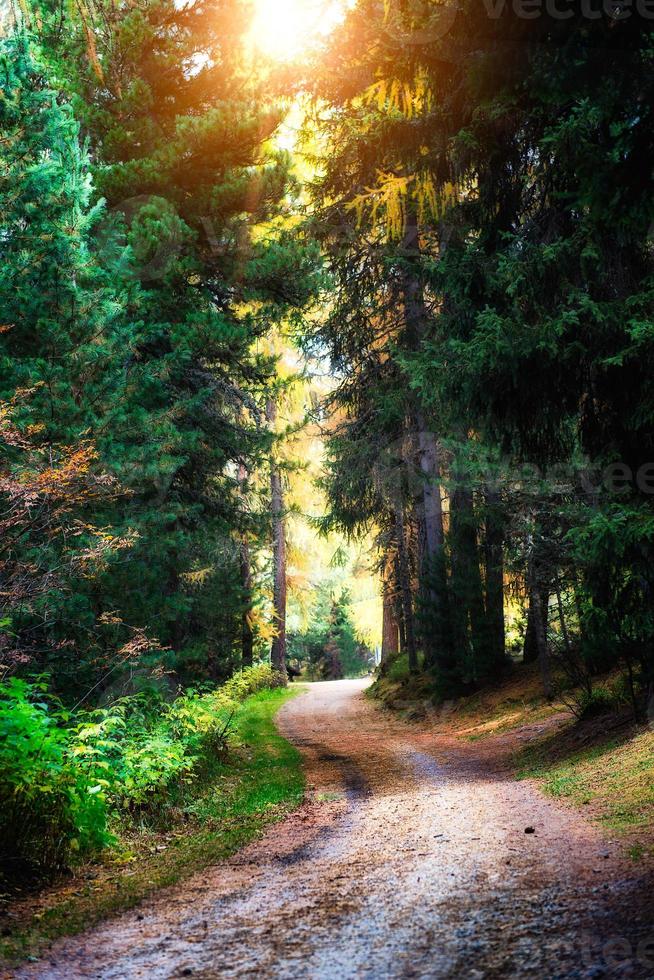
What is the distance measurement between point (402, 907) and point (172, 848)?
10.1 feet

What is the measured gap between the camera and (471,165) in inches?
359

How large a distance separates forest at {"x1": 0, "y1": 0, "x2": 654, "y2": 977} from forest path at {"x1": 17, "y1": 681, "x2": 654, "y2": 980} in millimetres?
519

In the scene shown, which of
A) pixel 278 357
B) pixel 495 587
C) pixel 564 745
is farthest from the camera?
pixel 495 587

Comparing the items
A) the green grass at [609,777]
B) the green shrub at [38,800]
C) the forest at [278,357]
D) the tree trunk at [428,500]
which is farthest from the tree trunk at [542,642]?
the green shrub at [38,800]

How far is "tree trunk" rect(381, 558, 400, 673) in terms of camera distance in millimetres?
23281

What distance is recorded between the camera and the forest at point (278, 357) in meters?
6.02

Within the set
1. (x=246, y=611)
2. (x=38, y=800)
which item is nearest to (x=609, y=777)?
(x=38, y=800)

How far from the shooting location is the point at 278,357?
15.2 m

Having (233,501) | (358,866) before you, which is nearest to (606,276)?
(358,866)

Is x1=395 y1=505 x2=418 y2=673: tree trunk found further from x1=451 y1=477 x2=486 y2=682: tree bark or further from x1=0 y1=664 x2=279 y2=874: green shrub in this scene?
x1=0 y1=664 x2=279 y2=874: green shrub

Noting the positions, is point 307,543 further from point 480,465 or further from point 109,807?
point 109,807

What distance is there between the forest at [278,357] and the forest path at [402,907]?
1.70 ft

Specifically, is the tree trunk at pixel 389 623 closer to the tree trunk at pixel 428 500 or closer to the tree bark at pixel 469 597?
the tree trunk at pixel 428 500

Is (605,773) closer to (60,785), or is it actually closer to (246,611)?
(60,785)
